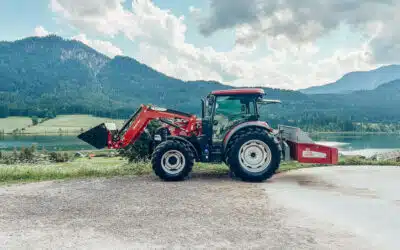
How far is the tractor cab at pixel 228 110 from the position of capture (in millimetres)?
11445

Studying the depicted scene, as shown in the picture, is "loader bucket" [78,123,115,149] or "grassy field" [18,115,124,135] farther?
"grassy field" [18,115,124,135]

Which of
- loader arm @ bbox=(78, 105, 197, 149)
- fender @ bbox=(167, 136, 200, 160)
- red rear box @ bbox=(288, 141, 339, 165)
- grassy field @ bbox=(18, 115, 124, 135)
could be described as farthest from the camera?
grassy field @ bbox=(18, 115, 124, 135)

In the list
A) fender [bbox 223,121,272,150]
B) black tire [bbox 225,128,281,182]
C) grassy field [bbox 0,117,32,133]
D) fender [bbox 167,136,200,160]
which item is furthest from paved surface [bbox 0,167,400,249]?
grassy field [bbox 0,117,32,133]

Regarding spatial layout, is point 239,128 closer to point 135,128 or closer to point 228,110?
point 228,110

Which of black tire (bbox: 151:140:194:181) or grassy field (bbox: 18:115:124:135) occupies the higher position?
grassy field (bbox: 18:115:124:135)

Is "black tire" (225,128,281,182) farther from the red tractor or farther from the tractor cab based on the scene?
the tractor cab

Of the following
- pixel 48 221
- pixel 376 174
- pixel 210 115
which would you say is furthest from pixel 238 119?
pixel 48 221

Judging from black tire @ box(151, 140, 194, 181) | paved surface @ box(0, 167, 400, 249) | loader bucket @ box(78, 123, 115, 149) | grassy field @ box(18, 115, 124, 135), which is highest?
grassy field @ box(18, 115, 124, 135)

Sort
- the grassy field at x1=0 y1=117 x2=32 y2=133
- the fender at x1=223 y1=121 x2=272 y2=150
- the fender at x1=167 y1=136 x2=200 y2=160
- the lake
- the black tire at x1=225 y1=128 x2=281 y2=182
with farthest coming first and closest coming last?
the grassy field at x1=0 y1=117 x2=32 y2=133 < the lake < the fender at x1=167 y1=136 x2=200 y2=160 < the fender at x1=223 y1=121 x2=272 y2=150 < the black tire at x1=225 y1=128 x2=281 y2=182

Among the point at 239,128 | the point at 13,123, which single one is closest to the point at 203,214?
the point at 239,128

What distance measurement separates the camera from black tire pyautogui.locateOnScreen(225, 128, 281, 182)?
10766mm

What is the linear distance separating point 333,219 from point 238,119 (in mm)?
5217

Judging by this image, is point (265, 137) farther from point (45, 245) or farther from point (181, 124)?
point (45, 245)

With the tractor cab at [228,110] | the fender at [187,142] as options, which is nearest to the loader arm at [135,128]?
the fender at [187,142]
